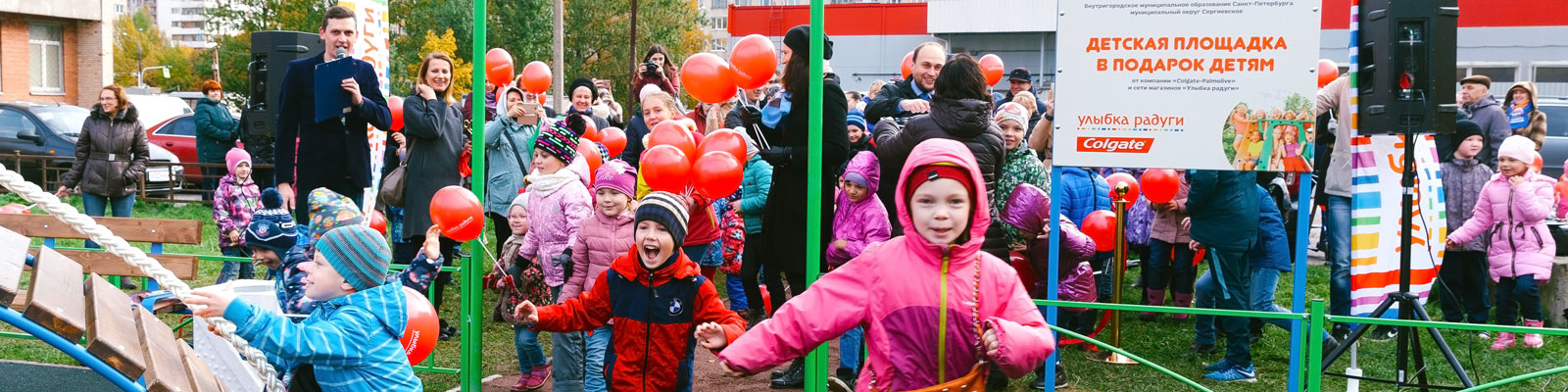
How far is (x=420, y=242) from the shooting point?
25.0 ft

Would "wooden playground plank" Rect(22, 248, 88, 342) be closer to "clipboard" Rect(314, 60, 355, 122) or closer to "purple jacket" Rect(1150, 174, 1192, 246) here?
"clipboard" Rect(314, 60, 355, 122)

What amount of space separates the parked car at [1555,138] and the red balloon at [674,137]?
11580mm

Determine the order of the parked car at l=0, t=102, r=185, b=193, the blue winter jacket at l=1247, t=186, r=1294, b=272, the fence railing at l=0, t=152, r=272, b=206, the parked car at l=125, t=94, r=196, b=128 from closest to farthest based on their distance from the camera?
the blue winter jacket at l=1247, t=186, r=1294, b=272, the fence railing at l=0, t=152, r=272, b=206, the parked car at l=0, t=102, r=185, b=193, the parked car at l=125, t=94, r=196, b=128

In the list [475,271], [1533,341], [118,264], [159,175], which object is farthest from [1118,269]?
[159,175]

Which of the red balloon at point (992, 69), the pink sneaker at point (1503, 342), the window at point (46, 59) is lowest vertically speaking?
the pink sneaker at point (1503, 342)

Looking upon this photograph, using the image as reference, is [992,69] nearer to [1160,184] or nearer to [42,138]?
[1160,184]

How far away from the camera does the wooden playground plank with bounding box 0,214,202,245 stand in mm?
7734

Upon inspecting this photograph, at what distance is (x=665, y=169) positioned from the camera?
18.9 ft

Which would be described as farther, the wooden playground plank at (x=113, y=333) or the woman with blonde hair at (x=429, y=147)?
the woman with blonde hair at (x=429, y=147)

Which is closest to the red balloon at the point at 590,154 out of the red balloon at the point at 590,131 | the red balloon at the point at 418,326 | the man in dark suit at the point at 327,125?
the red balloon at the point at 590,131

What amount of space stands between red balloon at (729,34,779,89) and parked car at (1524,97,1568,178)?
38.2 ft

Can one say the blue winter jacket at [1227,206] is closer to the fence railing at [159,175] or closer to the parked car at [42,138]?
the fence railing at [159,175]

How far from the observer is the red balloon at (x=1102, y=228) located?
7.49 m

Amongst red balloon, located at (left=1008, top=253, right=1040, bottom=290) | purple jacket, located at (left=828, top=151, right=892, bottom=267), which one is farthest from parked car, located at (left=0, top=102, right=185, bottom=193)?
red balloon, located at (left=1008, top=253, right=1040, bottom=290)
